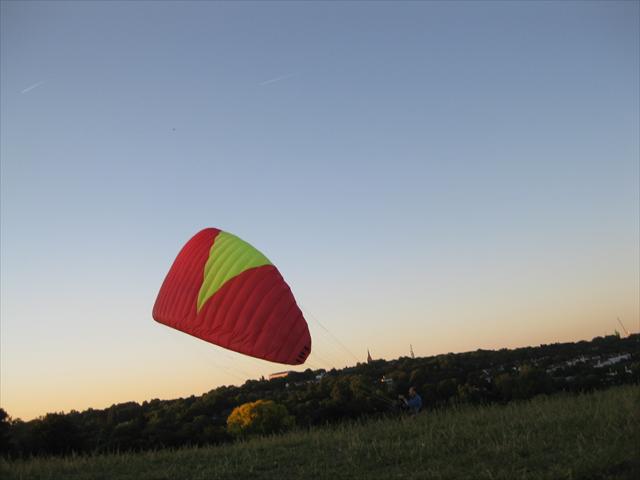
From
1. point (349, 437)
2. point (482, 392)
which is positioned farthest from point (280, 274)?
point (482, 392)

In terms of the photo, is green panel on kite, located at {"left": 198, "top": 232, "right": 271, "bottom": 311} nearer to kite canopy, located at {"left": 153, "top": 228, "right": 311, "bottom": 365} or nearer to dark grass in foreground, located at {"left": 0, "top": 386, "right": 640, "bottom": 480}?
kite canopy, located at {"left": 153, "top": 228, "right": 311, "bottom": 365}

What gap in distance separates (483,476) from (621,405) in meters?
5.62

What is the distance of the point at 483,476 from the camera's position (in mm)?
6371

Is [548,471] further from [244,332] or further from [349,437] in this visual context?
[244,332]

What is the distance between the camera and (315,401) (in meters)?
36.2

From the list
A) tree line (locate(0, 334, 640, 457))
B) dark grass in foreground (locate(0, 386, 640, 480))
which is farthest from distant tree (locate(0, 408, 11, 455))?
dark grass in foreground (locate(0, 386, 640, 480))

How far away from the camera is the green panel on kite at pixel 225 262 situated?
11867mm

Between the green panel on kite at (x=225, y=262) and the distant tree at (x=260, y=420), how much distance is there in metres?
21.2

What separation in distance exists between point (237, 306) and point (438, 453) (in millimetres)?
5428

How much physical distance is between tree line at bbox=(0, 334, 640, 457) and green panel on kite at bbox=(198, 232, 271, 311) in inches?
235

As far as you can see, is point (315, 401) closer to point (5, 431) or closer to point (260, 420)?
point (260, 420)

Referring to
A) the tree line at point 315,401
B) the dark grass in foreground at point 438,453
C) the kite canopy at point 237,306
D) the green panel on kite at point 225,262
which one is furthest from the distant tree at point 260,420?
the green panel on kite at point 225,262

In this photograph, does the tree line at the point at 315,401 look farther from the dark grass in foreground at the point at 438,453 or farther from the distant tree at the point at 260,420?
the dark grass in foreground at the point at 438,453

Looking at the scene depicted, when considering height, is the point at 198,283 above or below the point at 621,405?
above
